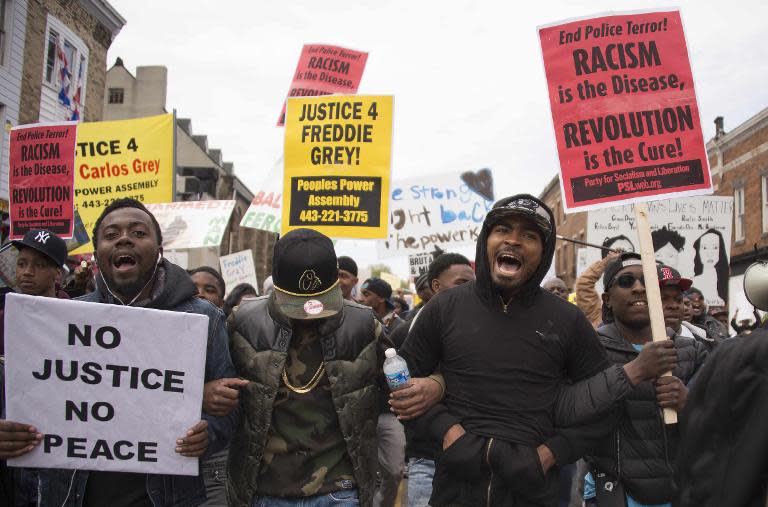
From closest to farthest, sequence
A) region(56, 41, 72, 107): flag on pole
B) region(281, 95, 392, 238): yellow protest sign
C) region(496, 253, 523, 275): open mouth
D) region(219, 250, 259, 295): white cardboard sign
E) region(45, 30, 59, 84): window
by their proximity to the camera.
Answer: region(496, 253, 523, 275): open mouth < region(281, 95, 392, 238): yellow protest sign < region(219, 250, 259, 295): white cardboard sign < region(45, 30, 59, 84): window < region(56, 41, 72, 107): flag on pole

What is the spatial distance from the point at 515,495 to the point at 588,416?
1.46 feet

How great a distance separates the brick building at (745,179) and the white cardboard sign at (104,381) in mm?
22555

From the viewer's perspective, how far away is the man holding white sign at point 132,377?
9.48 feet

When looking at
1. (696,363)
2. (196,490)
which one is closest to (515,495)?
(196,490)

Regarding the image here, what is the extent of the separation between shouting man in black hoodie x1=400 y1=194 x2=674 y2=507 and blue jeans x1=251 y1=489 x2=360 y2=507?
0.46 meters

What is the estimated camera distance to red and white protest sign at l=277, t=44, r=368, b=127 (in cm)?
973

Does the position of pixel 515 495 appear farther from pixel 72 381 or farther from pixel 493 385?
pixel 72 381

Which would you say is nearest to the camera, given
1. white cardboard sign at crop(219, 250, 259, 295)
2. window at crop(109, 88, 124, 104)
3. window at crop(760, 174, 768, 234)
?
white cardboard sign at crop(219, 250, 259, 295)

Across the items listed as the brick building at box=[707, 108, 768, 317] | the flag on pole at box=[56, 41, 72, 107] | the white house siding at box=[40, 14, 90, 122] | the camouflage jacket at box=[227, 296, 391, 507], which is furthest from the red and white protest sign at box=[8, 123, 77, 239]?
the brick building at box=[707, 108, 768, 317]

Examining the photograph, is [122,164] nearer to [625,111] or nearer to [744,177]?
[625,111]

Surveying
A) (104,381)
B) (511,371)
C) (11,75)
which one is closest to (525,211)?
(511,371)

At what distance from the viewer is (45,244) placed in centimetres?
424

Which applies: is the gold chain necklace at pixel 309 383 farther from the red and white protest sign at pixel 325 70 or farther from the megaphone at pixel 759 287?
the red and white protest sign at pixel 325 70

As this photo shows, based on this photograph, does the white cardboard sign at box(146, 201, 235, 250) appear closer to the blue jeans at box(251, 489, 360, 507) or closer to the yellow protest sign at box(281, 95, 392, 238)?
the yellow protest sign at box(281, 95, 392, 238)
